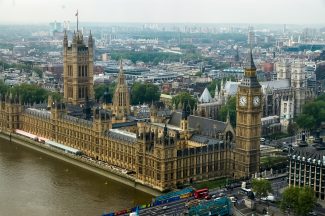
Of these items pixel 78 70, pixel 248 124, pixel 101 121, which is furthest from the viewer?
pixel 78 70

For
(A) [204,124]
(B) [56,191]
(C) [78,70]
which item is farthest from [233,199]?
(C) [78,70]

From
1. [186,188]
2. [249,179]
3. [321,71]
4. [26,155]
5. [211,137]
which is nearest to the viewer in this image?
[186,188]

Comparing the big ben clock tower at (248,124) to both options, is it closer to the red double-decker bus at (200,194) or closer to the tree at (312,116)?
the red double-decker bus at (200,194)

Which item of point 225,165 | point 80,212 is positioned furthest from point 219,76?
point 80,212

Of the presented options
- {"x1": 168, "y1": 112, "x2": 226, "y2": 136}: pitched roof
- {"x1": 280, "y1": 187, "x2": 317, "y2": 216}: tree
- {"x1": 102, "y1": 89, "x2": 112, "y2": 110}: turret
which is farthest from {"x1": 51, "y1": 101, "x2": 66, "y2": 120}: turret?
{"x1": 280, "y1": 187, "x2": 317, "y2": 216}: tree

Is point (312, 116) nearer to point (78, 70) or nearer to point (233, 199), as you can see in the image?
point (78, 70)

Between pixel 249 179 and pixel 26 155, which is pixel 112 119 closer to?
pixel 26 155
